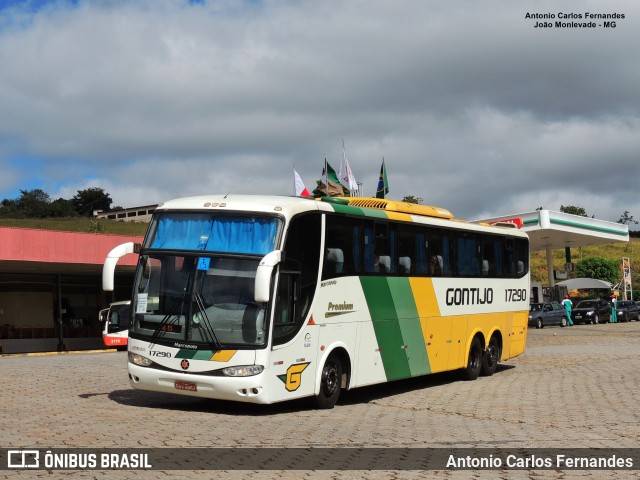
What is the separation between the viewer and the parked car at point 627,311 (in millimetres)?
59812

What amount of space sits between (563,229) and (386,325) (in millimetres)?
39897

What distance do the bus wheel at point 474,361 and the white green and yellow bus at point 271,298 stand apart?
3.13 m

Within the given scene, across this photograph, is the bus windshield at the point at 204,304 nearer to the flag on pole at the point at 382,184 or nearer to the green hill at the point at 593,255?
the flag on pole at the point at 382,184

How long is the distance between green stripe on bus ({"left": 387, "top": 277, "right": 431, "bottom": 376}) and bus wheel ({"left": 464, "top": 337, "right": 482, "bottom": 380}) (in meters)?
2.40

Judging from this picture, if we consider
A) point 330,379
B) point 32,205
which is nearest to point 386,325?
point 330,379

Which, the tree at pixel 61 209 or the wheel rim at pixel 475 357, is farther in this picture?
the tree at pixel 61 209

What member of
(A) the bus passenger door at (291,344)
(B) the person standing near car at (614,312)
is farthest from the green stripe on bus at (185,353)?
(B) the person standing near car at (614,312)

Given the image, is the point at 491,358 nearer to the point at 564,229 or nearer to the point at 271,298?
the point at 271,298

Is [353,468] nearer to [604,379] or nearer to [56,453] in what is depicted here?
[56,453]

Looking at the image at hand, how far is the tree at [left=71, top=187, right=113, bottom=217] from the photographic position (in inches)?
5605

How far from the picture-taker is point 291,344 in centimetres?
1285

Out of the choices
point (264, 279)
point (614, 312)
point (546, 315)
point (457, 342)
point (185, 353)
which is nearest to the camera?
point (264, 279)

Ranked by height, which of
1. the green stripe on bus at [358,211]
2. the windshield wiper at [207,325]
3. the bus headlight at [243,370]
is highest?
the green stripe on bus at [358,211]

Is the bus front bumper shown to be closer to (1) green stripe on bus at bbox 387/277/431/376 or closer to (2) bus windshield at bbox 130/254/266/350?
(2) bus windshield at bbox 130/254/266/350
